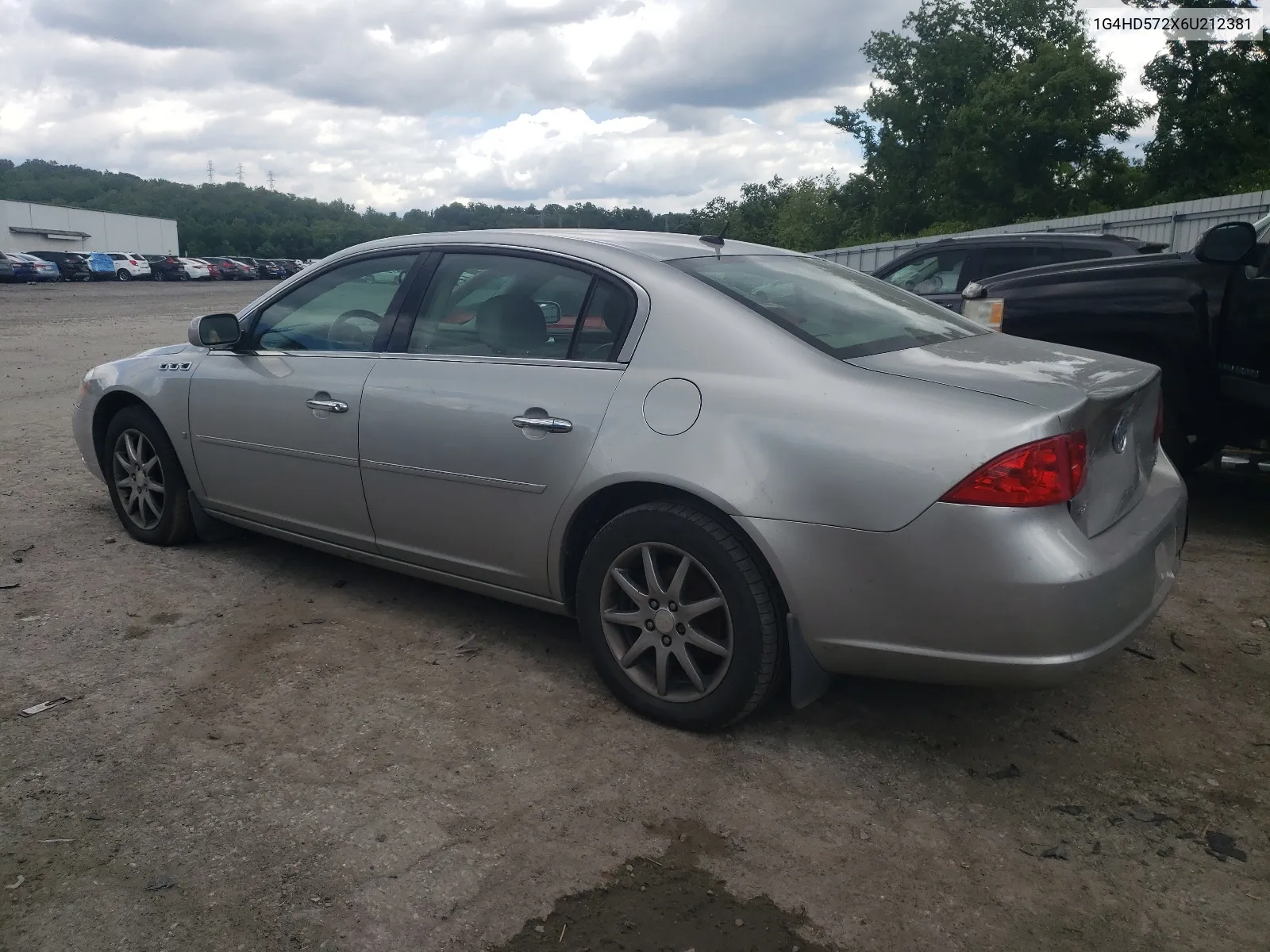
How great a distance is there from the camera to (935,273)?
10.3 meters

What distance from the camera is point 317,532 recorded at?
4492 mm

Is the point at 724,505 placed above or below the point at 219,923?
above

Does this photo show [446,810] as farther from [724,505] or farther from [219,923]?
[724,505]

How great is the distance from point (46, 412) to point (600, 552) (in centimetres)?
802

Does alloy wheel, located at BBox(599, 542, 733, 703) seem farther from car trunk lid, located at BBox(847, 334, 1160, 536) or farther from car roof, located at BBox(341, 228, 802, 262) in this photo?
car roof, located at BBox(341, 228, 802, 262)

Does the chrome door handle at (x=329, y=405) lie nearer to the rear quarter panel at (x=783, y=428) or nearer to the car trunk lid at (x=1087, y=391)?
the rear quarter panel at (x=783, y=428)

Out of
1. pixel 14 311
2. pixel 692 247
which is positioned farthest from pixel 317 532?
pixel 14 311

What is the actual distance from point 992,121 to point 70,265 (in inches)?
1691

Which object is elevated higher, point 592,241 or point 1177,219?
point 1177,219

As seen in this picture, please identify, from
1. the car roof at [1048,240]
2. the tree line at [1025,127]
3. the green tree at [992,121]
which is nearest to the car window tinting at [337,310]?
the car roof at [1048,240]

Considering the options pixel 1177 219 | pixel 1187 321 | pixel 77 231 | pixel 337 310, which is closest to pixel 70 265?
pixel 77 231

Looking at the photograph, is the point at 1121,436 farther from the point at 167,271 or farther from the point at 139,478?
the point at 167,271

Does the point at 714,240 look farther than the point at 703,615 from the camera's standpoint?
Yes

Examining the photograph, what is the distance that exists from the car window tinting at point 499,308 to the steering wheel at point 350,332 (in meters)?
0.24
